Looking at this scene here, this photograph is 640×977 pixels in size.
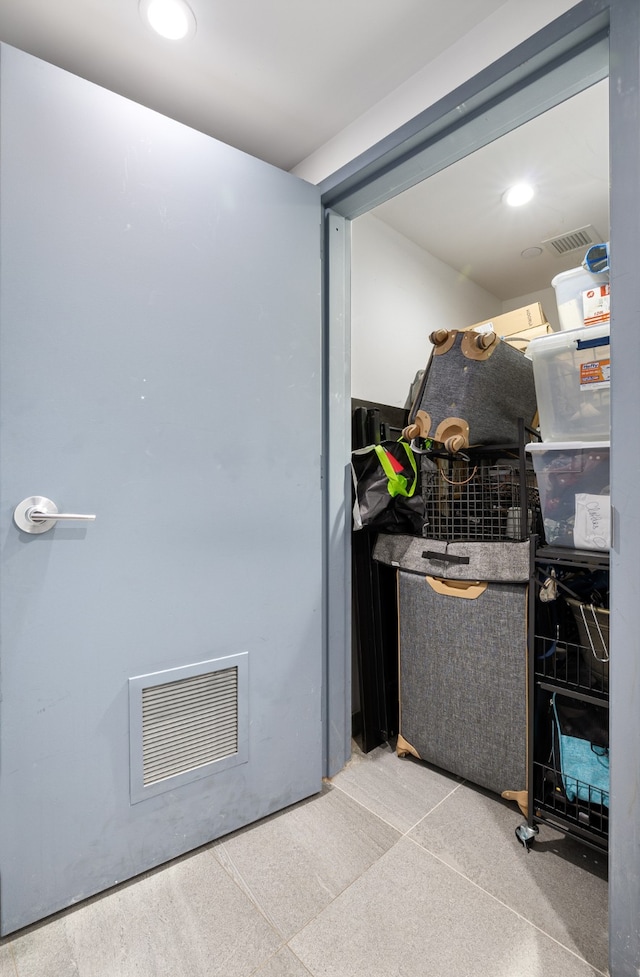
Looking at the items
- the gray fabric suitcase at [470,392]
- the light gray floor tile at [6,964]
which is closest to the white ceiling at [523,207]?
the gray fabric suitcase at [470,392]

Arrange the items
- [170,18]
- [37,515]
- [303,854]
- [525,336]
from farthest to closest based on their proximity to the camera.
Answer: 1. [525,336]
2. [303,854]
3. [170,18]
4. [37,515]

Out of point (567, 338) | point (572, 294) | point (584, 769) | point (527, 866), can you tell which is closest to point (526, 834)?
point (527, 866)

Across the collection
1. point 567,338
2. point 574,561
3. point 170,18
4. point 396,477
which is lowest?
point 574,561

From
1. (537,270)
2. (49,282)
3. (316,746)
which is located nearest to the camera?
(49,282)

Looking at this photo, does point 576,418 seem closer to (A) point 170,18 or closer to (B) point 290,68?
(B) point 290,68

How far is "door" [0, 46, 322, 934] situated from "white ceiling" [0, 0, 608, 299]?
214 millimetres

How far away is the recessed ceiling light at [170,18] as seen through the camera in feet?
4.21

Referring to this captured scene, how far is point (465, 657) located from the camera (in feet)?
5.69

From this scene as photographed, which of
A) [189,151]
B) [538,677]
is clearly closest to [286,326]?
[189,151]

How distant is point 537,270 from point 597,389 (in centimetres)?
206

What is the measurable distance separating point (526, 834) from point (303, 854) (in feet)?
2.25

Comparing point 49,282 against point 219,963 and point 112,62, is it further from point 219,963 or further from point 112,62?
point 219,963

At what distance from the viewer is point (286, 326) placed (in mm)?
1665

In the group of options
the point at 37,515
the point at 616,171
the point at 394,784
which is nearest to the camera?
the point at 616,171
